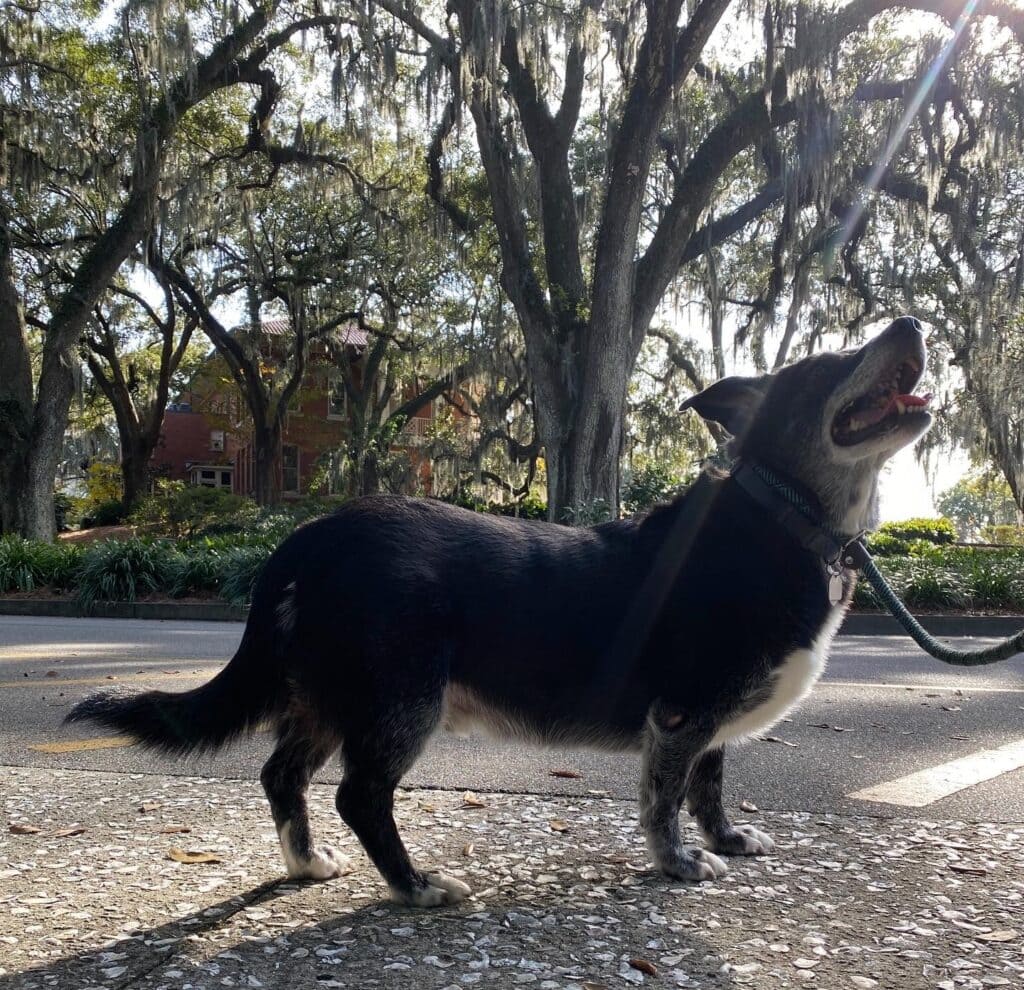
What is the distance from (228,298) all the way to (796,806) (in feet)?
91.4

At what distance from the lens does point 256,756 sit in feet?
14.8

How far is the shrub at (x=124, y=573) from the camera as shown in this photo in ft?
48.1

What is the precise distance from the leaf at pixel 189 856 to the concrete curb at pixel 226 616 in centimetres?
1052

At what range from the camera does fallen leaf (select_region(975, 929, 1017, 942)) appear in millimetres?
2350

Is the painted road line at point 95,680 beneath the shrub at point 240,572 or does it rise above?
beneath

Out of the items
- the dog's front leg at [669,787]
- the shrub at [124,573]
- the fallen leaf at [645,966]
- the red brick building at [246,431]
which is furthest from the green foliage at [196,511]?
the fallen leaf at [645,966]

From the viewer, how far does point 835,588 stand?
296 cm

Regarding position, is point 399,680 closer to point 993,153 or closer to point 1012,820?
point 1012,820

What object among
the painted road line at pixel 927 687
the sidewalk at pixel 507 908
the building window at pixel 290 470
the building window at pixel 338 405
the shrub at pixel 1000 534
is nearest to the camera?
the sidewalk at pixel 507 908

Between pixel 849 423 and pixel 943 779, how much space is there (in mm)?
1898

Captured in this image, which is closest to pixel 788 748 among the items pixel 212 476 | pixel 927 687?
pixel 927 687

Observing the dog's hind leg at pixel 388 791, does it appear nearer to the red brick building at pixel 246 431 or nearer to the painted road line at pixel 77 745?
the painted road line at pixel 77 745

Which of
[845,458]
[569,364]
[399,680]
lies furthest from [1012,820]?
[569,364]

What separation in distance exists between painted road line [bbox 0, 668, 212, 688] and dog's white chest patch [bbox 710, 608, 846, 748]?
4695mm
